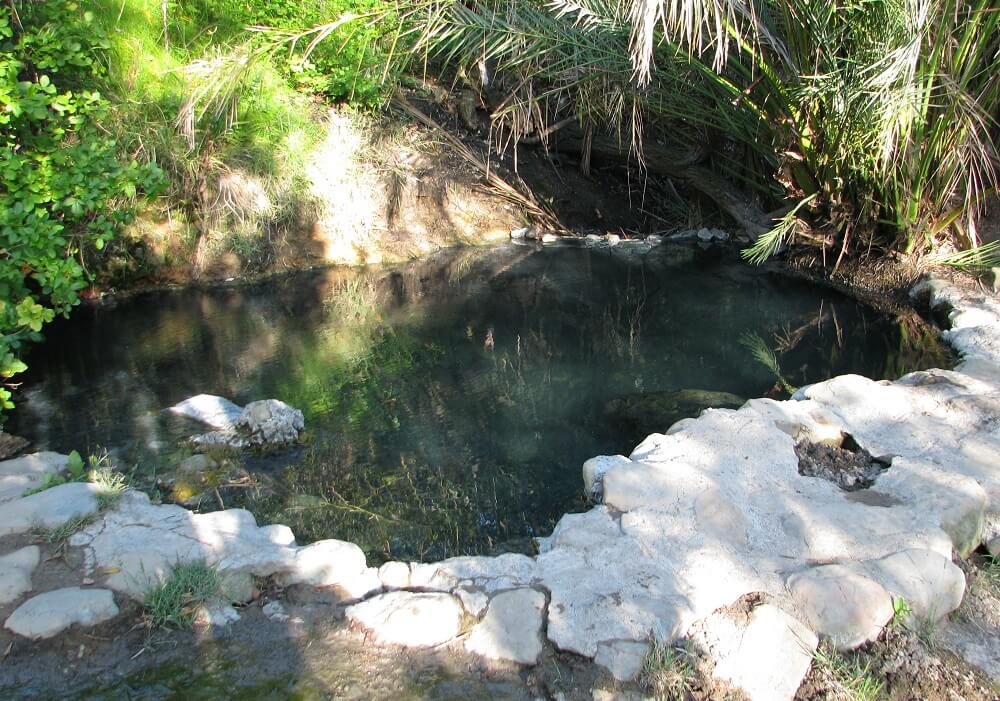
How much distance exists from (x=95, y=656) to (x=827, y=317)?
5577 mm

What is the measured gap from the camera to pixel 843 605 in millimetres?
2471

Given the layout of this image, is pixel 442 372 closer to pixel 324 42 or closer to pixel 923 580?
pixel 923 580

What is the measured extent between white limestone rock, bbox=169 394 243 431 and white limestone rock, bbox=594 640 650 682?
2.80 metres

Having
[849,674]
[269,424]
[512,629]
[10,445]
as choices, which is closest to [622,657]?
[512,629]

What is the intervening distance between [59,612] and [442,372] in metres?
3.16

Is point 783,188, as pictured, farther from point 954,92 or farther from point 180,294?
point 180,294

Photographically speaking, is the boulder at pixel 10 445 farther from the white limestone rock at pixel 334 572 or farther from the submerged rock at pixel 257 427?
the white limestone rock at pixel 334 572

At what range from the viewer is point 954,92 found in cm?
541

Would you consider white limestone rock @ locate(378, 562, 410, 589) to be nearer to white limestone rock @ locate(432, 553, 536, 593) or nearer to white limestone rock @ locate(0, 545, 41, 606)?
white limestone rock @ locate(432, 553, 536, 593)

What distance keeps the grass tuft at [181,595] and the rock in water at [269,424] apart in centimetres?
160

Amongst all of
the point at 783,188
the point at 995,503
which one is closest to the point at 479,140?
the point at 783,188

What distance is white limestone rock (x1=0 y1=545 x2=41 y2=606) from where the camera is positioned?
2.62 m

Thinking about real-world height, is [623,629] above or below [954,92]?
below

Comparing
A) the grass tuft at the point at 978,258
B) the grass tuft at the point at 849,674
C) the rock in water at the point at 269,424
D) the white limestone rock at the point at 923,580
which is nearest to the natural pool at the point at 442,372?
the rock in water at the point at 269,424
